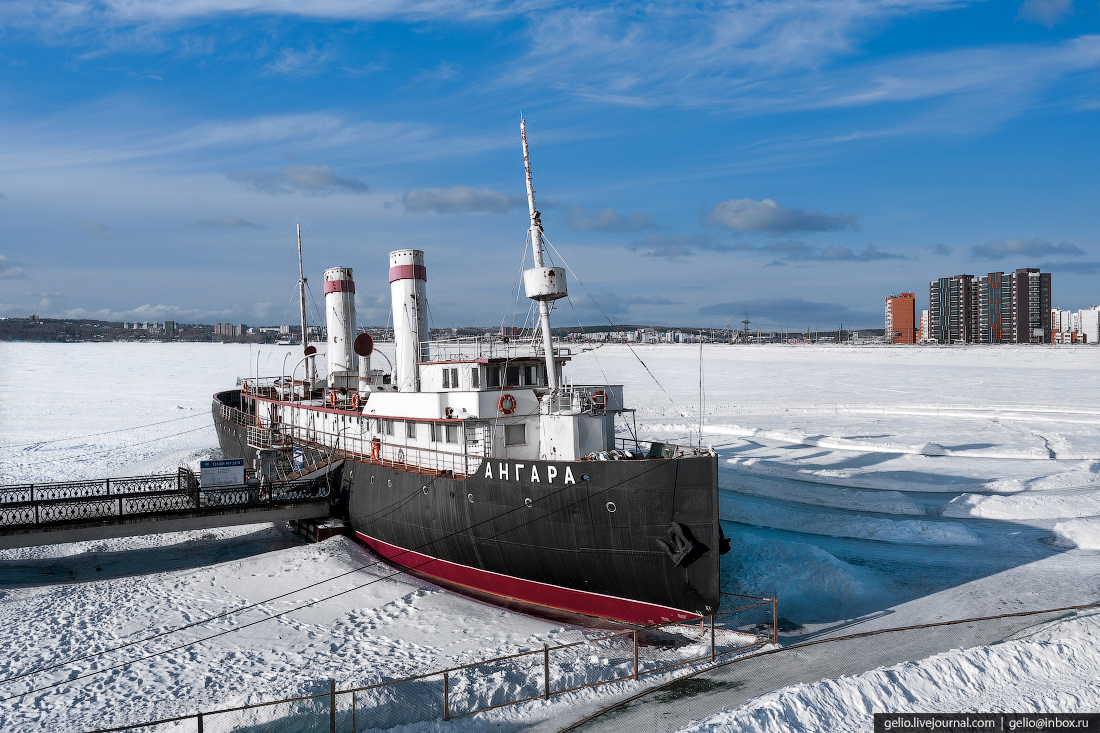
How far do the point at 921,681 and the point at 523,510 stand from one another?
355 inches

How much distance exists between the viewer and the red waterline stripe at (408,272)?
2520cm

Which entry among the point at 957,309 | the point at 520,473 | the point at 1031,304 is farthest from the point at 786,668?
the point at 957,309

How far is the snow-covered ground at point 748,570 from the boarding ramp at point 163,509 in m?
1.41

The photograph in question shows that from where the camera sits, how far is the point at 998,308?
16900 cm

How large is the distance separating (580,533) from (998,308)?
192 meters

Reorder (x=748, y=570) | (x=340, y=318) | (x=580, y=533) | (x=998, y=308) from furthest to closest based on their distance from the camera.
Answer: (x=998, y=308)
(x=340, y=318)
(x=748, y=570)
(x=580, y=533)

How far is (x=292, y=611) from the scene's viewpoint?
1728 centimetres

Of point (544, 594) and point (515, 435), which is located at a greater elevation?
point (515, 435)

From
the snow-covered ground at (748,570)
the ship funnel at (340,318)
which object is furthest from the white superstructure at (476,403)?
the ship funnel at (340,318)

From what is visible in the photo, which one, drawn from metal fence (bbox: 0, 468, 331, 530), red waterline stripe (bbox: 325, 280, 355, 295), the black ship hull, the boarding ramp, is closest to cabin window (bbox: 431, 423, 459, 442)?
the black ship hull

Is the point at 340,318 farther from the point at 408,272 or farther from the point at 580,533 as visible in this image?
the point at 580,533

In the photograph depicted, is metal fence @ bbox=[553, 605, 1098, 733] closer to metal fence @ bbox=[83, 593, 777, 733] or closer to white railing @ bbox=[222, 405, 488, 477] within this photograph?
metal fence @ bbox=[83, 593, 777, 733]

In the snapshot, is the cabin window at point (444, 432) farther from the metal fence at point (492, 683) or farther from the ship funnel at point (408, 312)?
the metal fence at point (492, 683)

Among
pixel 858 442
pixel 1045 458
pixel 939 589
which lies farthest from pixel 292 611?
pixel 1045 458
